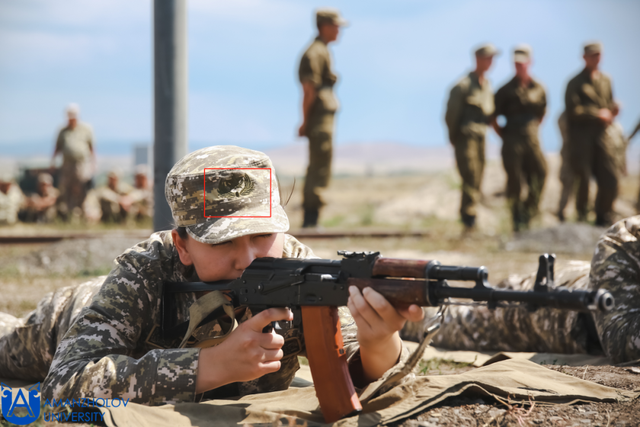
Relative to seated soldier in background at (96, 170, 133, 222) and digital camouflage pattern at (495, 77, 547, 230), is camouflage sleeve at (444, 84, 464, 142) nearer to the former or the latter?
digital camouflage pattern at (495, 77, 547, 230)

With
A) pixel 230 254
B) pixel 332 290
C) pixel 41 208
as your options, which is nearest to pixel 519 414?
pixel 332 290

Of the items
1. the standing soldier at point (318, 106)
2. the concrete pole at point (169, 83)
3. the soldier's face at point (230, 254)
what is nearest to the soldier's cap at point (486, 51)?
the standing soldier at point (318, 106)

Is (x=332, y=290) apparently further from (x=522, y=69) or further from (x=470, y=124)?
(x=522, y=69)

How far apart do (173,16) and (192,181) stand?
9.49ft

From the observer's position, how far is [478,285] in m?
2.02

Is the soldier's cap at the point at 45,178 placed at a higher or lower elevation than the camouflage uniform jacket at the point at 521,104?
lower

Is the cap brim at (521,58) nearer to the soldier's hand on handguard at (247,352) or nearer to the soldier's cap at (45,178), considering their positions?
the soldier's hand on handguard at (247,352)

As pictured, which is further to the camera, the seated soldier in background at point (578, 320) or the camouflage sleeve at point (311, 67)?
the camouflage sleeve at point (311, 67)

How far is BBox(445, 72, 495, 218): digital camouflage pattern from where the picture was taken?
11180 millimetres

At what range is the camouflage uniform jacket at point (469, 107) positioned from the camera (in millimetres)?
A: 11164

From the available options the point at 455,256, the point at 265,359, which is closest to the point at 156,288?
the point at 265,359

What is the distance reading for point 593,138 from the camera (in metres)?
11.8

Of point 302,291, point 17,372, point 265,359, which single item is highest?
point 302,291

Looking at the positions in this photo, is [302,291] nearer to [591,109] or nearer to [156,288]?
[156,288]
